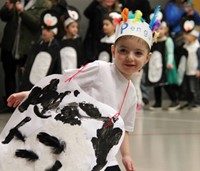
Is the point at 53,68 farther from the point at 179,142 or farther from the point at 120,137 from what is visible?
the point at 120,137

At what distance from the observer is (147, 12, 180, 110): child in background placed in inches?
309

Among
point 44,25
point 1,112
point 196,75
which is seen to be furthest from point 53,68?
point 196,75

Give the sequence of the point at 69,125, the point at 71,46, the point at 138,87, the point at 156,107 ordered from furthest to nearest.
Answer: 1. the point at 156,107
2. the point at 138,87
3. the point at 71,46
4. the point at 69,125

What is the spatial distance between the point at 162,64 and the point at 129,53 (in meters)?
5.25

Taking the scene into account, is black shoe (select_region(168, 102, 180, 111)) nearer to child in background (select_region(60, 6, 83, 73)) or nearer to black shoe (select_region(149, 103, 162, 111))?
black shoe (select_region(149, 103, 162, 111))

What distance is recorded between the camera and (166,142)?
16.2ft

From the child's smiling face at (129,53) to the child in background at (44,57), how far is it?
3869 mm

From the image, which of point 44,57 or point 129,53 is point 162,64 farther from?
point 129,53

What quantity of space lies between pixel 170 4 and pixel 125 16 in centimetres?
599

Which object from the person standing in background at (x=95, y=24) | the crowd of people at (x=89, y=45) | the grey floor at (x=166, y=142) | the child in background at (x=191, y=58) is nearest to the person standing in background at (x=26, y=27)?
Answer: the crowd of people at (x=89, y=45)

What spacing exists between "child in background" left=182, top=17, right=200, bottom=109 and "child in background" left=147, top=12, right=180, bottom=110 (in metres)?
0.20

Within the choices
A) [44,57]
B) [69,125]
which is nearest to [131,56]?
[69,125]

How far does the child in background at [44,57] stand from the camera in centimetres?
655

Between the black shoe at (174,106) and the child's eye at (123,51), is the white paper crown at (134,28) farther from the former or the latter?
Answer: the black shoe at (174,106)
